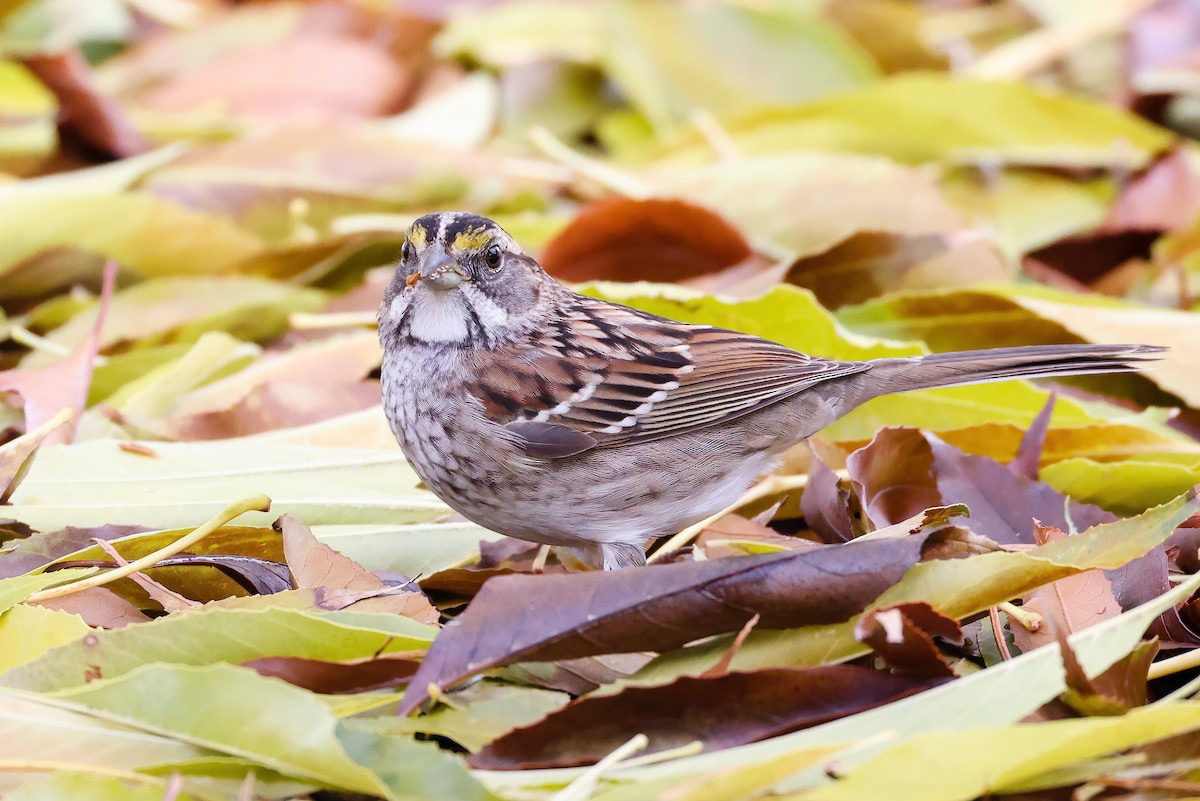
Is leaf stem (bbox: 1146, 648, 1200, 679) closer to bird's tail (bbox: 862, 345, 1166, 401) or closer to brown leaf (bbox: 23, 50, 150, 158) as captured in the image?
bird's tail (bbox: 862, 345, 1166, 401)

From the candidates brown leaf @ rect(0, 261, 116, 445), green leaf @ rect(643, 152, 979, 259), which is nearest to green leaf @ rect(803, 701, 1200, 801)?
brown leaf @ rect(0, 261, 116, 445)

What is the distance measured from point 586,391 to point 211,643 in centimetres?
111

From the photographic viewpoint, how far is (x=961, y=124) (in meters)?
4.58

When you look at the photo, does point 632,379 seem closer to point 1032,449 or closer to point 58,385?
point 1032,449

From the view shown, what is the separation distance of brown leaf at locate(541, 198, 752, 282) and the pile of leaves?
1 centimetres

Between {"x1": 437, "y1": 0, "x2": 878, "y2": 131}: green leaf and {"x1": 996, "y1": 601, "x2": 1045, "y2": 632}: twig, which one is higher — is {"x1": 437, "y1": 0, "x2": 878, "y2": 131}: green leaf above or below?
above

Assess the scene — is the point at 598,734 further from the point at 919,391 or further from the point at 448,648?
the point at 919,391

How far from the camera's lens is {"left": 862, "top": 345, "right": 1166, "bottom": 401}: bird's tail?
267cm

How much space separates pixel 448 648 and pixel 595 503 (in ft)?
2.72

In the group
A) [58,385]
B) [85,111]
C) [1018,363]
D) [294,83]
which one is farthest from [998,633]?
[294,83]

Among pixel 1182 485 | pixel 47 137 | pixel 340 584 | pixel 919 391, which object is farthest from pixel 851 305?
pixel 47 137

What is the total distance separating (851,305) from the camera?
340 centimetres

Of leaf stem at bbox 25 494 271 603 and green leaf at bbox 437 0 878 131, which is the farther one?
green leaf at bbox 437 0 878 131

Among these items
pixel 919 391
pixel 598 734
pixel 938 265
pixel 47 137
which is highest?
pixel 47 137
